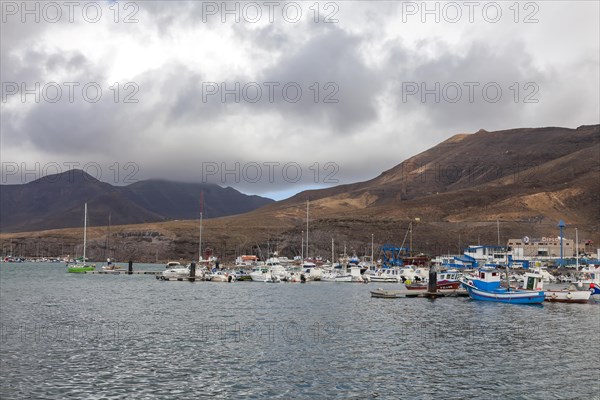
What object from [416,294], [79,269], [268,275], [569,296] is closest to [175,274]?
[268,275]

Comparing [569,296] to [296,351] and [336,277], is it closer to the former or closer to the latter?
[296,351]

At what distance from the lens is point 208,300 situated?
82.3 meters

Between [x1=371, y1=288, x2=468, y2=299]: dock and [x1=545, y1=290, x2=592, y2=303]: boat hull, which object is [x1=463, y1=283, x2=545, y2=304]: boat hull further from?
[x1=371, y1=288, x2=468, y2=299]: dock

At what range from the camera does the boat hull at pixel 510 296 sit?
8038cm

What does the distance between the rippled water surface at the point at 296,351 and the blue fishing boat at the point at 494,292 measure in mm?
3395

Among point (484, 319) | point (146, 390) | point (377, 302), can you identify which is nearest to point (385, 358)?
point (146, 390)

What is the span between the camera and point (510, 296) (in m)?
81.6

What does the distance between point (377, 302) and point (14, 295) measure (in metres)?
52.9

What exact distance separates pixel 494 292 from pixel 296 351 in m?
48.6

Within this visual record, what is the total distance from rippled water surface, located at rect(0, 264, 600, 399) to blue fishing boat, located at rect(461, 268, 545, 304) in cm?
339

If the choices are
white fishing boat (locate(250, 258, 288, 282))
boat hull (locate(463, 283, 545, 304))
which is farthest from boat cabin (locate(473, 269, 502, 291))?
white fishing boat (locate(250, 258, 288, 282))

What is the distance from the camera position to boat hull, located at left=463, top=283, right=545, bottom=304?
264 feet

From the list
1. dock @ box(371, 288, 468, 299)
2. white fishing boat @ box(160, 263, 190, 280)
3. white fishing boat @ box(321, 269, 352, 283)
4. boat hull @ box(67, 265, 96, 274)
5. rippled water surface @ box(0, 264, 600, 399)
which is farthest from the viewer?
boat hull @ box(67, 265, 96, 274)

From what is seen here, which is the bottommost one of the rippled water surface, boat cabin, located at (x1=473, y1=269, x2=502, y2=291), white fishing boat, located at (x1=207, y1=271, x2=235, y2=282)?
the rippled water surface
